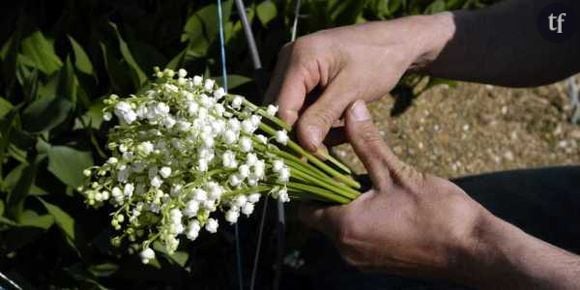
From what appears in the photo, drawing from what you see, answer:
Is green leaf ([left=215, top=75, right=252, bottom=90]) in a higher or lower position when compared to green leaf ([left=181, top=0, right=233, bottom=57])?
lower

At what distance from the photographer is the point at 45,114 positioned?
188cm

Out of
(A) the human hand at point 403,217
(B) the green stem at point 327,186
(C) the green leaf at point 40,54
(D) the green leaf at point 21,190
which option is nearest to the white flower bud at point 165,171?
(B) the green stem at point 327,186

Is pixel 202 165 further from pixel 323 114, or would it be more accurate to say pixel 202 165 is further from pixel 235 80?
pixel 235 80

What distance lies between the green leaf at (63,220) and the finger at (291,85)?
1.84ft

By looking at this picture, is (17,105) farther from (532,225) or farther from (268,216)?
(532,225)

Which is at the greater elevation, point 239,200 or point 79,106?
point 239,200

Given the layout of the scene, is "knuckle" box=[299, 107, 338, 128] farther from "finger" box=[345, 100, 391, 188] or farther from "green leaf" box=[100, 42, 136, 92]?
"green leaf" box=[100, 42, 136, 92]

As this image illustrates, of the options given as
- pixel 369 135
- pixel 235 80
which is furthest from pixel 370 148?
pixel 235 80

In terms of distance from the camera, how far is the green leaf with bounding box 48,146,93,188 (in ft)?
6.09

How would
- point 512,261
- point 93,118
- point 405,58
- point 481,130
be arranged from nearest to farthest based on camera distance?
point 512,261
point 405,58
point 93,118
point 481,130

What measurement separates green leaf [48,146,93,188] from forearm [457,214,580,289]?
0.78m

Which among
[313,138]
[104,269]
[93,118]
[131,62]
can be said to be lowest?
[104,269]

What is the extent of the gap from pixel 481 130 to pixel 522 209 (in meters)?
0.92

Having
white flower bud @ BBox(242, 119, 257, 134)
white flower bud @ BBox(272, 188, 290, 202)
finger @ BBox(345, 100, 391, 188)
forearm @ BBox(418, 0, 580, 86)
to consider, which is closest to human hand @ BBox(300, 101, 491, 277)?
finger @ BBox(345, 100, 391, 188)
